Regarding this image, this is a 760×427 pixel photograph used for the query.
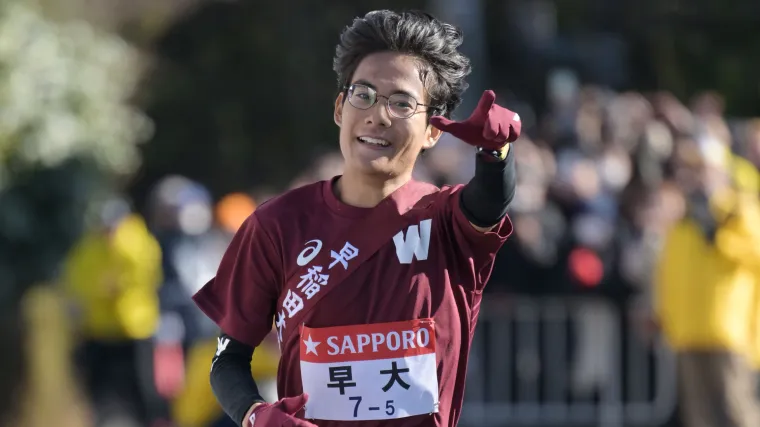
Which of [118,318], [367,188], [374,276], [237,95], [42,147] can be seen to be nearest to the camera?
[374,276]

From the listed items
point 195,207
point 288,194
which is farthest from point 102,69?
point 288,194

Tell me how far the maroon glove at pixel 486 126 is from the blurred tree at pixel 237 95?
43.0 ft

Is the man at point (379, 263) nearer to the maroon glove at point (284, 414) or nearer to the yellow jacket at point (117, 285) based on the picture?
the maroon glove at point (284, 414)

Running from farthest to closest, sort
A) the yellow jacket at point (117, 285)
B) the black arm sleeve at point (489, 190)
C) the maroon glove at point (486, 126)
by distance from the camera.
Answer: the yellow jacket at point (117, 285)
the black arm sleeve at point (489, 190)
the maroon glove at point (486, 126)

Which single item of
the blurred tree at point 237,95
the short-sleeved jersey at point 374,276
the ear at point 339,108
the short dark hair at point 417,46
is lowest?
the short-sleeved jersey at point 374,276

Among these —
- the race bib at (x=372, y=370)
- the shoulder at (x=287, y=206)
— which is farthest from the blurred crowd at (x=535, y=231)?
the race bib at (x=372, y=370)

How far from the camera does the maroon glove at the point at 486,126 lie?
3.87 metres

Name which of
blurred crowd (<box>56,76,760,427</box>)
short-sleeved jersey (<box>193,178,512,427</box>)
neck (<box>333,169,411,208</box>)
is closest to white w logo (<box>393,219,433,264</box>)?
short-sleeved jersey (<box>193,178,512,427</box>)

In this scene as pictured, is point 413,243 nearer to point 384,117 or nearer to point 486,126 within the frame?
point 384,117

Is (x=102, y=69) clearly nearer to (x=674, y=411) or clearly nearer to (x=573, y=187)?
(x=573, y=187)

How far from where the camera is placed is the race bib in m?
4.18

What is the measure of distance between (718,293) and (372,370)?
5.79 meters

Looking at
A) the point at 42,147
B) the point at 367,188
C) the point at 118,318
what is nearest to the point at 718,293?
the point at 118,318

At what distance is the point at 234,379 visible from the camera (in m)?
4.37
